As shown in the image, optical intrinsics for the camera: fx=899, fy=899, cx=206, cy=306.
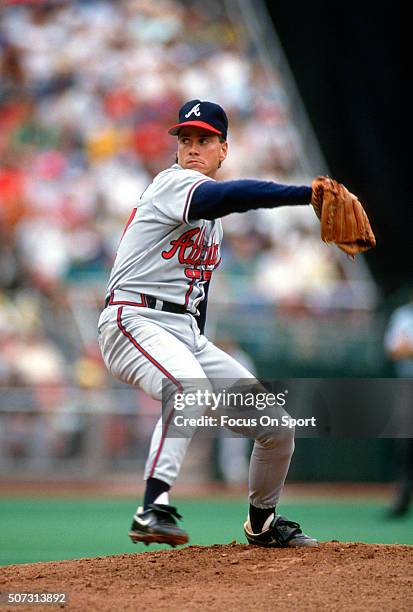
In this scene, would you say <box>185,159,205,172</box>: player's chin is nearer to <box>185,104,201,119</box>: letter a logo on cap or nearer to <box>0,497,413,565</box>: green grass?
<box>185,104,201,119</box>: letter a logo on cap

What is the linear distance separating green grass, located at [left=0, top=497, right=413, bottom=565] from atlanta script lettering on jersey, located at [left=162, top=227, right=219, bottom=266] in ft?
6.99

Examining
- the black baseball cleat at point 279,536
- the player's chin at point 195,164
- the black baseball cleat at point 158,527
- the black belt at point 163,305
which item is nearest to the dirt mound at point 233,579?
the black baseball cleat at point 279,536

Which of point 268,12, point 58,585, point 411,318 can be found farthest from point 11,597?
point 268,12

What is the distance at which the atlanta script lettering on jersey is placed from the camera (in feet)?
12.2

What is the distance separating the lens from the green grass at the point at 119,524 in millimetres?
5637

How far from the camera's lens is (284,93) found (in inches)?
559

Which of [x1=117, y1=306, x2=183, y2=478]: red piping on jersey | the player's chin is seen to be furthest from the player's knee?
the player's chin

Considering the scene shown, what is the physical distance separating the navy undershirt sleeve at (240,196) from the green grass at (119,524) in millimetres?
2492

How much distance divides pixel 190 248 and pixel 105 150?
1002 centimetres

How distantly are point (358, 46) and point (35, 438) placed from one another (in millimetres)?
6588

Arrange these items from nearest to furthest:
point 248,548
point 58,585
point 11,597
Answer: point 11,597
point 58,585
point 248,548

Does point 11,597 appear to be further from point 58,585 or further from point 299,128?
point 299,128

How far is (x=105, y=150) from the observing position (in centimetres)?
1345

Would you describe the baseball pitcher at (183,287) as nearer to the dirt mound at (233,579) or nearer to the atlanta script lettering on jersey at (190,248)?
the atlanta script lettering on jersey at (190,248)
